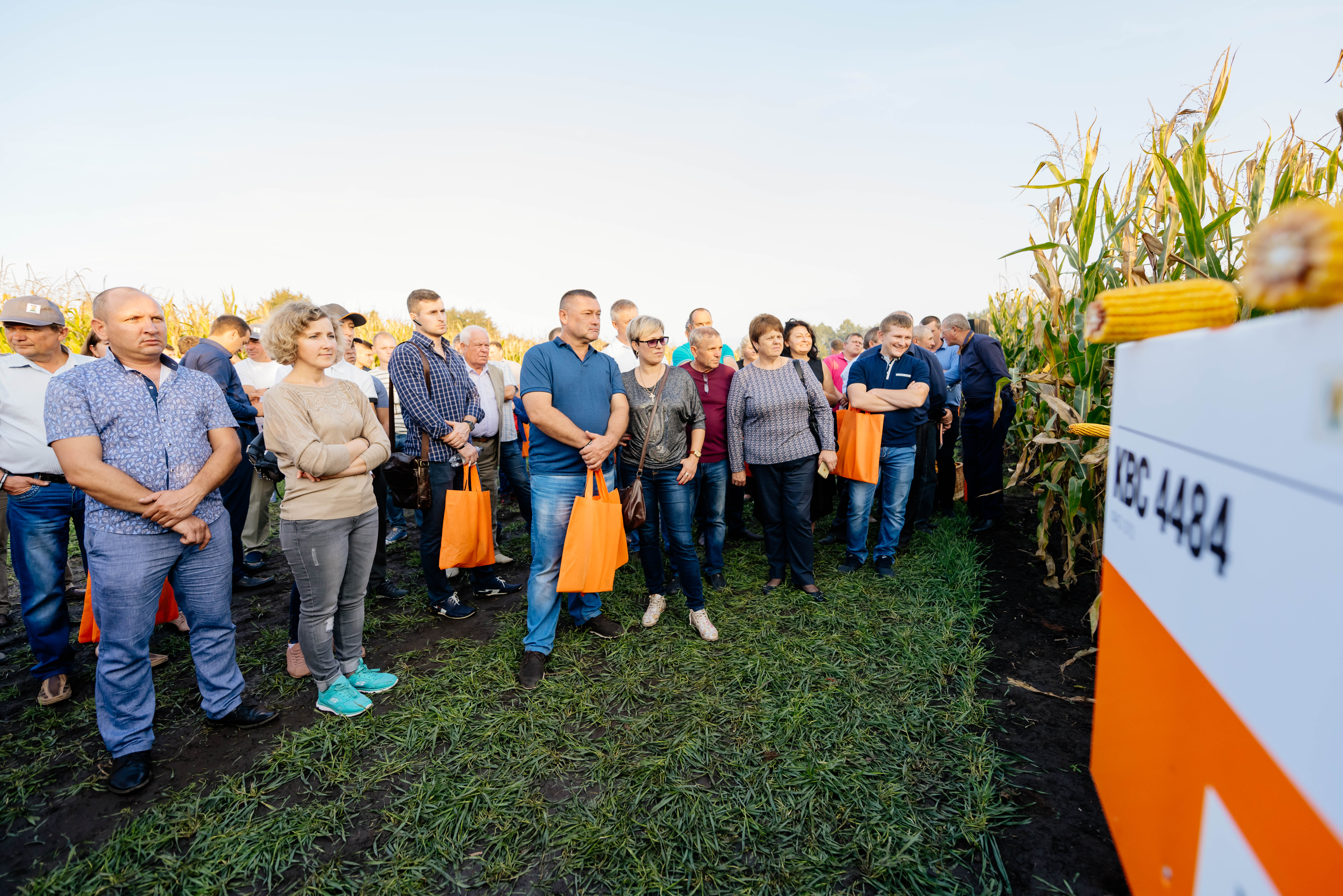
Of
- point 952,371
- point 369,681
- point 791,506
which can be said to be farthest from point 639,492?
point 952,371

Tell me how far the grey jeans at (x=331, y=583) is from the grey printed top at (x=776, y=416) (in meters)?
2.50

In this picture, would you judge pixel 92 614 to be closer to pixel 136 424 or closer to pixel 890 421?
pixel 136 424

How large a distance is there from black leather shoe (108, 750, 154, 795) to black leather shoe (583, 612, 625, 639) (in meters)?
2.20

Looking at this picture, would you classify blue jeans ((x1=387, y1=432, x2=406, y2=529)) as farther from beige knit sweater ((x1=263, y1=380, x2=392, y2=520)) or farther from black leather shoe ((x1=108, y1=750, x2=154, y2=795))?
black leather shoe ((x1=108, y1=750, x2=154, y2=795))

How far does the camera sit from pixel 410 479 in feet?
12.5

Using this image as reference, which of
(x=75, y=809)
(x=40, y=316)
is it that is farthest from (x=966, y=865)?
(x=40, y=316)

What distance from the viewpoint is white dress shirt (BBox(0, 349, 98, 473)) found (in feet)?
10.6

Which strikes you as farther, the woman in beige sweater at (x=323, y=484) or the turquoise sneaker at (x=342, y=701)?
the turquoise sneaker at (x=342, y=701)

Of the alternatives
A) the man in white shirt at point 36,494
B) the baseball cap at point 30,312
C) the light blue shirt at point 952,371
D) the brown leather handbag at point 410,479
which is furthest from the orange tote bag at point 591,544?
the light blue shirt at point 952,371

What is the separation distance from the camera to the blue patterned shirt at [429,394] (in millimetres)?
3943

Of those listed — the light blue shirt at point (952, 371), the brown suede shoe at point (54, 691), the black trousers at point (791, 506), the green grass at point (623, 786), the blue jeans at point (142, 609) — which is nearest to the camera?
the green grass at point (623, 786)

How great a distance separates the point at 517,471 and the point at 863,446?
3.12 metres

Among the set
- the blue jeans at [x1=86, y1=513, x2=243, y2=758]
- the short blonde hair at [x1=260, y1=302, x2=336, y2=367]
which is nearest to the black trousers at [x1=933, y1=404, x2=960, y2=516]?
the short blonde hair at [x1=260, y1=302, x2=336, y2=367]

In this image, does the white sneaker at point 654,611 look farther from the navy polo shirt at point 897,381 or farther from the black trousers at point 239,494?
the black trousers at point 239,494
